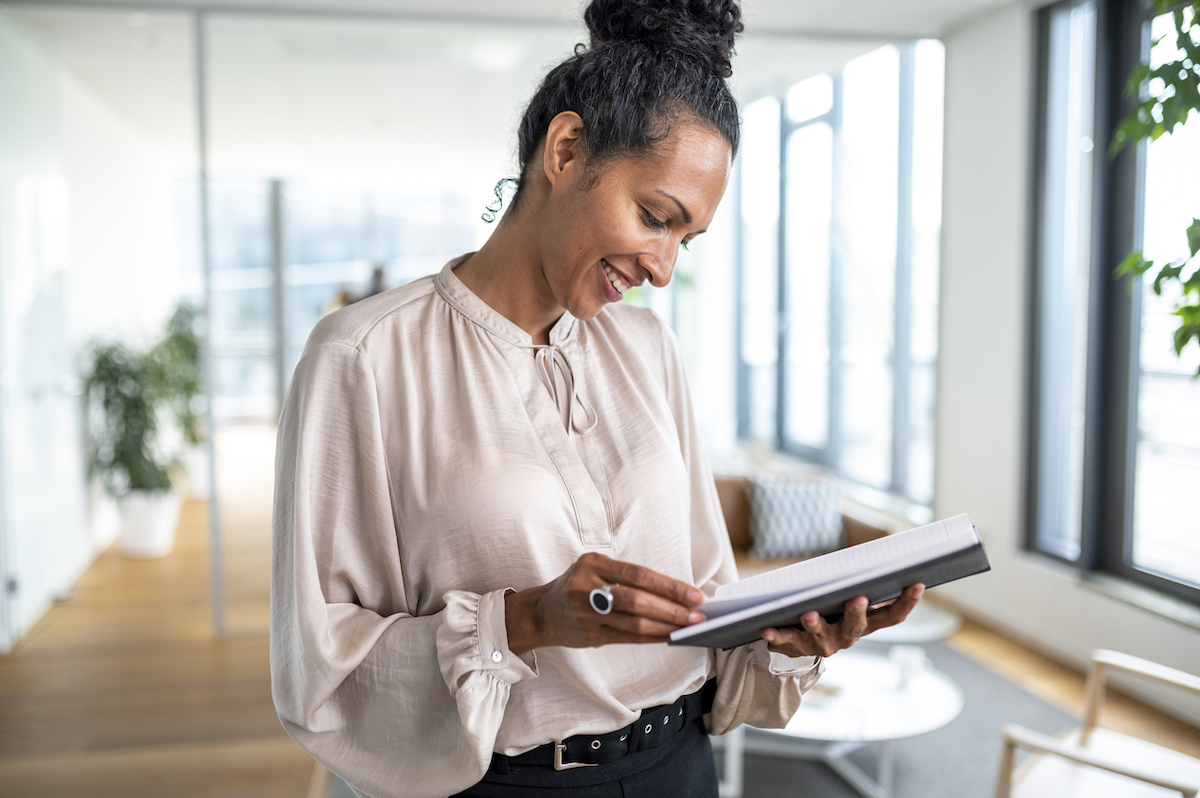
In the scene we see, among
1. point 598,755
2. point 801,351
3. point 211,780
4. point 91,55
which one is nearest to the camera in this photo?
point 598,755

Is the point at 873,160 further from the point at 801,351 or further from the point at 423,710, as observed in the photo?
the point at 423,710

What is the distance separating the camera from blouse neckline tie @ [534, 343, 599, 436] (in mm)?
1051

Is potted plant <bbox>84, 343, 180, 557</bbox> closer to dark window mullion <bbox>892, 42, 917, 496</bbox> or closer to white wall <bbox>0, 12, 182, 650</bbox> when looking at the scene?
white wall <bbox>0, 12, 182, 650</bbox>

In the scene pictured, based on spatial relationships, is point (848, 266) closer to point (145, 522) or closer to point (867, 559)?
point (145, 522)

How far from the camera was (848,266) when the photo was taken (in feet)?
18.8

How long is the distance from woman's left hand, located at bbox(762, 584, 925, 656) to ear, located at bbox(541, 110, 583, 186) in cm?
52

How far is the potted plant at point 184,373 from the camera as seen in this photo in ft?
18.7

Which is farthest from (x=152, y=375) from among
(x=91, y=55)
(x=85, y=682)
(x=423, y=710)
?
(x=423, y=710)

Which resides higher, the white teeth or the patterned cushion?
the white teeth

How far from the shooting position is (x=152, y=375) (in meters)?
5.41

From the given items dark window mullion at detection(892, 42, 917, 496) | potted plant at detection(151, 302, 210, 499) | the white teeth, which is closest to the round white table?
the white teeth

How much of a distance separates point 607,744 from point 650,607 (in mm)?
304

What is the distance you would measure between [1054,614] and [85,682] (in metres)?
4.00

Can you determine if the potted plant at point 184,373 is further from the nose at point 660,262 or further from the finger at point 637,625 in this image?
the finger at point 637,625
